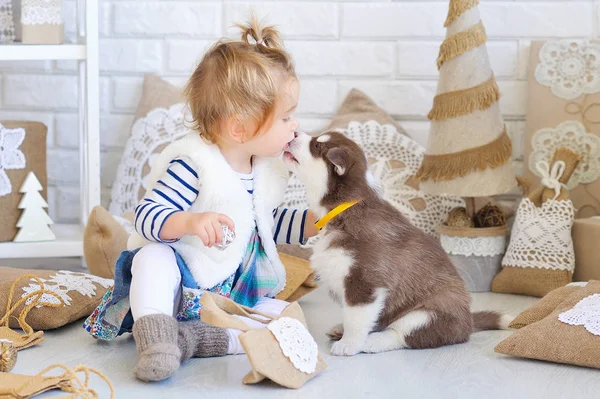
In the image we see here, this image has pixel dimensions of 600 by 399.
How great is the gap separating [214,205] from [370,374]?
419 millimetres

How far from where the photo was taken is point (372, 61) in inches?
92.2

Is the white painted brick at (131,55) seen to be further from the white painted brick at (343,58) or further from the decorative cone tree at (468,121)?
the decorative cone tree at (468,121)

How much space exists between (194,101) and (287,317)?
1.53 feet

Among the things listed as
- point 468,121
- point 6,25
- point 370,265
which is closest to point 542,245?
point 468,121

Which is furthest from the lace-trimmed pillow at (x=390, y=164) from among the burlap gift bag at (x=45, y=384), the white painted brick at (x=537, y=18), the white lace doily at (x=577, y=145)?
the burlap gift bag at (x=45, y=384)

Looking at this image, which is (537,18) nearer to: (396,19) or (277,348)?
(396,19)

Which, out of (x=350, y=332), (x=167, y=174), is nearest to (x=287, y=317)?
(x=350, y=332)

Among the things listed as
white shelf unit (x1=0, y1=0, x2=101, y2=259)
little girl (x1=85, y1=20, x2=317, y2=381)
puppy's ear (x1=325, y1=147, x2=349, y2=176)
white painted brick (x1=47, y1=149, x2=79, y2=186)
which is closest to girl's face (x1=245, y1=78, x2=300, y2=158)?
little girl (x1=85, y1=20, x2=317, y2=381)

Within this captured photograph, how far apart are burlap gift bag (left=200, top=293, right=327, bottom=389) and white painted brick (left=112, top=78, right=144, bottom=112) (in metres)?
1.15

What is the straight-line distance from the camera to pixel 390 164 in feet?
7.25

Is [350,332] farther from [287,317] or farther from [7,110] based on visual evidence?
[7,110]

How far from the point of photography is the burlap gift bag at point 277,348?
4.27 ft

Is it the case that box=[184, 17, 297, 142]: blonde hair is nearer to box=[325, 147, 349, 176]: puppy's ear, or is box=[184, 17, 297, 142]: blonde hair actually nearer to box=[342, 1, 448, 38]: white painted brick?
box=[325, 147, 349, 176]: puppy's ear

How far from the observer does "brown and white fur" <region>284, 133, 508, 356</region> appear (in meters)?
1.47
